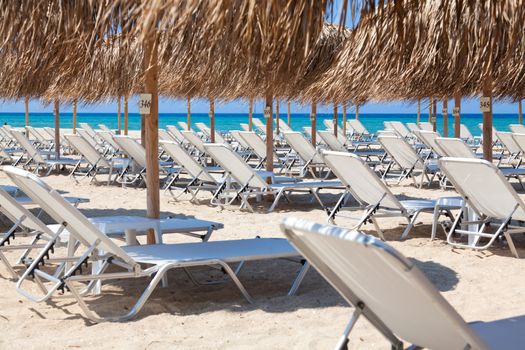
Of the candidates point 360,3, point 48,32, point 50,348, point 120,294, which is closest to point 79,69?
point 48,32

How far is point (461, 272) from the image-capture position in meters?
4.43

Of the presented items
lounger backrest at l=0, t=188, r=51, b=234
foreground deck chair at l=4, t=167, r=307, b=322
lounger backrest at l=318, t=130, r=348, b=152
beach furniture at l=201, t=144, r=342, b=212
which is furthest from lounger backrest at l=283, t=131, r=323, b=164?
foreground deck chair at l=4, t=167, r=307, b=322

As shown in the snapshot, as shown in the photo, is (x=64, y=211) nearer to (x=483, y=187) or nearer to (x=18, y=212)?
(x=18, y=212)

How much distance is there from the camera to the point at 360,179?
545 cm

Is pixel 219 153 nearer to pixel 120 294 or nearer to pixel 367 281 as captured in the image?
pixel 120 294

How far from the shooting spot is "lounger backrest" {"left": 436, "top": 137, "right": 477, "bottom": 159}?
7745 mm

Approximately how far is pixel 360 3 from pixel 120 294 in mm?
2138

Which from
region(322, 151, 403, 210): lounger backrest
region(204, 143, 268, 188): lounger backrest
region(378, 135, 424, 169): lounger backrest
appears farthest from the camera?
region(378, 135, 424, 169): lounger backrest

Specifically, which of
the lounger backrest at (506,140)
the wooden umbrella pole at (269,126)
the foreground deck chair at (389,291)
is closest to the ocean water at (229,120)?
the lounger backrest at (506,140)

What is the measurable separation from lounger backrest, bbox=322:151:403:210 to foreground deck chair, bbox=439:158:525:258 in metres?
0.53

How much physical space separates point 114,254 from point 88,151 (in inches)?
271

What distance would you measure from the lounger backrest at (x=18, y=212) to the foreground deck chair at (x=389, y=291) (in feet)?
7.42

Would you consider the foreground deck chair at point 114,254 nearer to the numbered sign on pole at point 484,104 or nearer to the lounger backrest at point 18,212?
the lounger backrest at point 18,212

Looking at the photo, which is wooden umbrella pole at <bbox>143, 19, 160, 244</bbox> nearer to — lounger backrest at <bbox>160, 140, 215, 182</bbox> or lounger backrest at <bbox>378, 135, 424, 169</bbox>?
lounger backrest at <bbox>160, 140, 215, 182</bbox>
